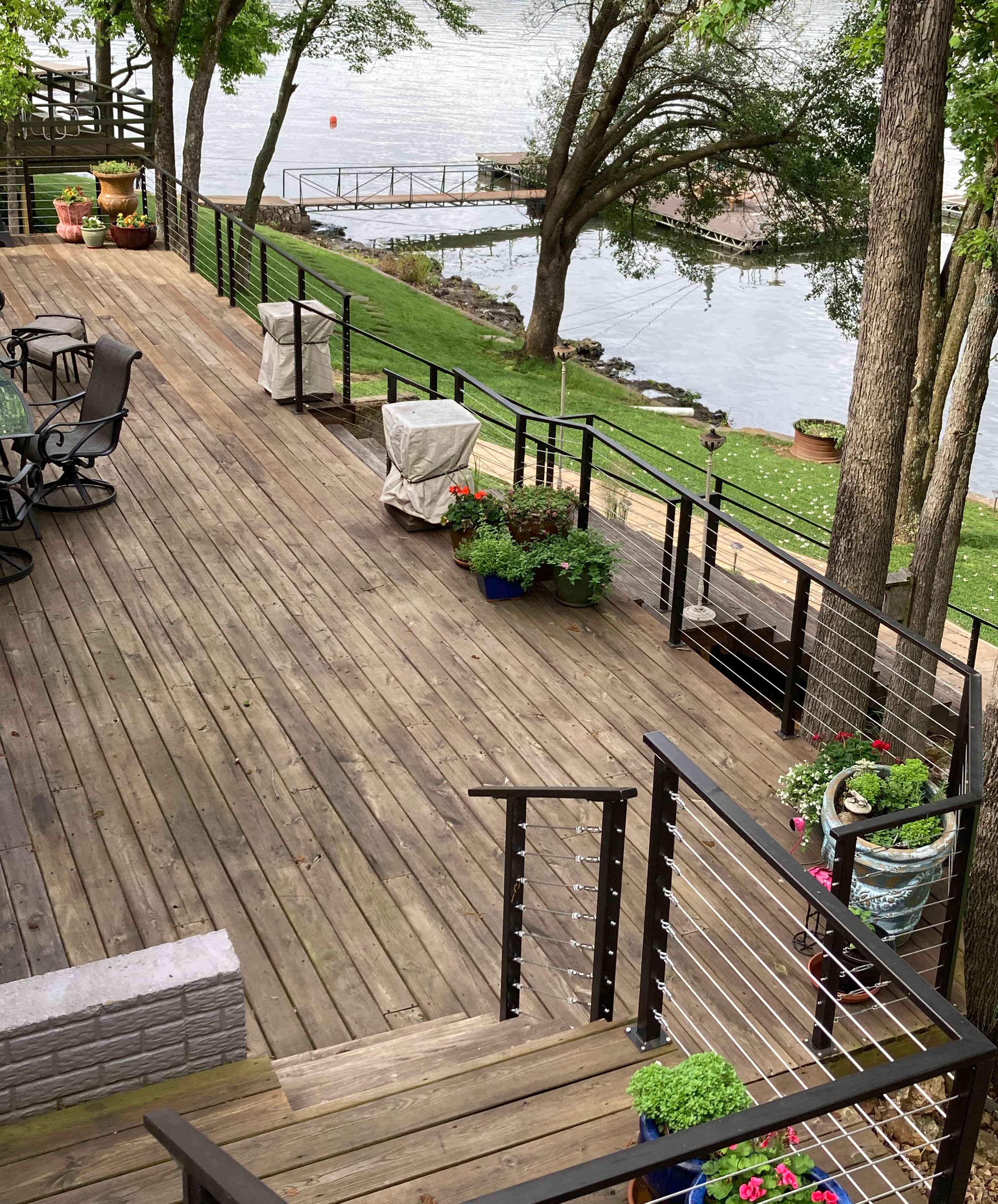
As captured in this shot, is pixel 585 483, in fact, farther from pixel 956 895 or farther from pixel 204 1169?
pixel 204 1169

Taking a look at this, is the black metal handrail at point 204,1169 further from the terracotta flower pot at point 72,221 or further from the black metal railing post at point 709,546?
the terracotta flower pot at point 72,221

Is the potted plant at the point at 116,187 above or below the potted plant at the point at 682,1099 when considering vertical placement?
above

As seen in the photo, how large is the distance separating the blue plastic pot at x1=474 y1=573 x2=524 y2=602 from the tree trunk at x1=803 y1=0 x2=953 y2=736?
176cm

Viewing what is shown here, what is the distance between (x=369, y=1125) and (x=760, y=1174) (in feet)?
3.59

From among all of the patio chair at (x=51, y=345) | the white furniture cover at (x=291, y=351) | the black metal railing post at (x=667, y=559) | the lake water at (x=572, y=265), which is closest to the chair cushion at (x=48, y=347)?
the patio chair at (x=51, y=345)

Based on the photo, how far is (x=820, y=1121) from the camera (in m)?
3.61

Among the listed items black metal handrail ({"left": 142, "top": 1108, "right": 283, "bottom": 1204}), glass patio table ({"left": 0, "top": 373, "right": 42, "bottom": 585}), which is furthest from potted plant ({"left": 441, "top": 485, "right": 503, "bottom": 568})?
black metal handrail ({"left": 142, "top": 1108, "right": 283, "bottom": 1204})

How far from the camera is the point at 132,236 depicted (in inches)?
588

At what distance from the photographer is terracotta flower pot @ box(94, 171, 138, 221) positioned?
48.8ft

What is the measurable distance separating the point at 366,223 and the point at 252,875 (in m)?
42.7

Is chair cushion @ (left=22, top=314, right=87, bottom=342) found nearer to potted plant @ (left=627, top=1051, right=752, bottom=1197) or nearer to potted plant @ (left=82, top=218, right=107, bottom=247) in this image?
potted plant @ (left=82, top=218, right=107, bottom=247)

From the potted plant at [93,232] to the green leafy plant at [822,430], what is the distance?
13380 mm

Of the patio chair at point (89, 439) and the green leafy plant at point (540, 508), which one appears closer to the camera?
the green leafy plant at point (540, 508)

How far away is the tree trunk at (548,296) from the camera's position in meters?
24.3
